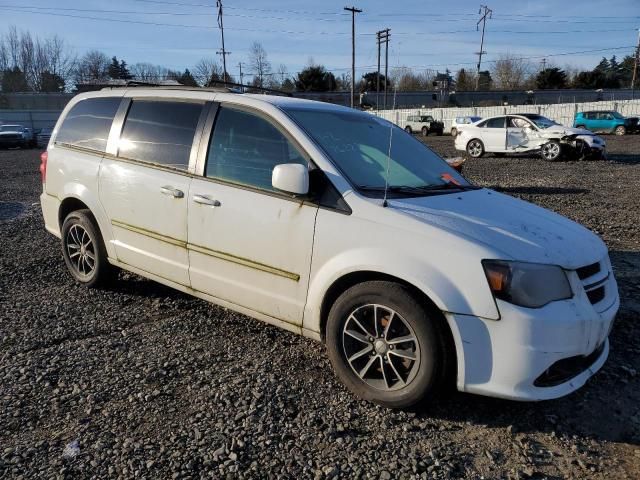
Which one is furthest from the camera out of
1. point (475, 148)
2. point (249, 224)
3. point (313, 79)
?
point (313, 79)

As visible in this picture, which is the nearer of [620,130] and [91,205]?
[91,205]

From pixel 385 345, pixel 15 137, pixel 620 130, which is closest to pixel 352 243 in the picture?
pixel 385 345

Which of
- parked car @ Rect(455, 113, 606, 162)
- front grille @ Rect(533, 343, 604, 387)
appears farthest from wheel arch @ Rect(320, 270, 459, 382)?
parked car @ Rect(455, 113, 606, 162)

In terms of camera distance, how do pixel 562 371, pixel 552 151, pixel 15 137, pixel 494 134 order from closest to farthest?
pixel 562 371 < pixel 552 151 < pixel 494 134 < pixel 15 137

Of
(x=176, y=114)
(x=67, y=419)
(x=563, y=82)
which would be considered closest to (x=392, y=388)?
(x=67, y=419)

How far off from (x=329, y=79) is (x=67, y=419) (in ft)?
261

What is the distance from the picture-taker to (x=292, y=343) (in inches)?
155

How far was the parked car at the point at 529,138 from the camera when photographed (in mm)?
17750

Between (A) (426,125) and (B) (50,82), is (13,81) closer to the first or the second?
(B) (50,82)

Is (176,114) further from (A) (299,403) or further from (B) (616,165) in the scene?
(B) (616,165)

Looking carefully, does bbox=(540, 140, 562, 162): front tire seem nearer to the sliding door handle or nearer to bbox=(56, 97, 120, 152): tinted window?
bbox=(56, 97, 120, 152): tinted window

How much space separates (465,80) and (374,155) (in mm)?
92571

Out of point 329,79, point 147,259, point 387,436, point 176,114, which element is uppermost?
point 329,79

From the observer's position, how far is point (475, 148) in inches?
818
